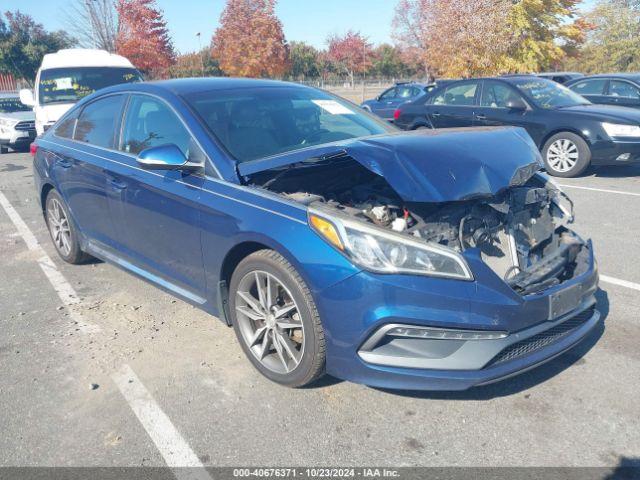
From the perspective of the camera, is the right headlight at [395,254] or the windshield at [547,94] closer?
the right headlight at [395,254]

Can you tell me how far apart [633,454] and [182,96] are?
334 centimetres

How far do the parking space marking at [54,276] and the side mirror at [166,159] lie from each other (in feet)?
4.56

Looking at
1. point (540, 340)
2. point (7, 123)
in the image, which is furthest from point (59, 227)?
point (7, 123)

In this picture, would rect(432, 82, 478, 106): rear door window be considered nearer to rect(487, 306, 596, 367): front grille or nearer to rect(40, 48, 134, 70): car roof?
rect(40, 48, 134, 70): car roof

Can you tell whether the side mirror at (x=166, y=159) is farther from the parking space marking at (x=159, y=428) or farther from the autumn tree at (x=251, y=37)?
the autumn tree at (x=251, y=37)

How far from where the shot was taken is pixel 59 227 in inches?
209

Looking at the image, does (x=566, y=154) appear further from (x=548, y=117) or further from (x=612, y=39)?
(x=612, y=39)

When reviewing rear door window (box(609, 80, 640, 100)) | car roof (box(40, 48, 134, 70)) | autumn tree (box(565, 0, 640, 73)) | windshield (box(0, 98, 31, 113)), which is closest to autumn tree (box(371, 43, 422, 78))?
autumn tree (box(565, 0, 640, 73))

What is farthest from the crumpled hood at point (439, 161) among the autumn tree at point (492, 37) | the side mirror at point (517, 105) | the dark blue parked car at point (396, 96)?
the autumn tree at point (492, 37)

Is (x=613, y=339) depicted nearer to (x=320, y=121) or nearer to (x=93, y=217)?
(x=320, y=121)

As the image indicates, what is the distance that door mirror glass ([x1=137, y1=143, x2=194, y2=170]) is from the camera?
3293mm

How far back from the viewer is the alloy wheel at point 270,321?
2.95m

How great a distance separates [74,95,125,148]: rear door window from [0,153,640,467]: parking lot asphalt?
1.42 m

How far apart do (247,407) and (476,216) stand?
5.35 feet
